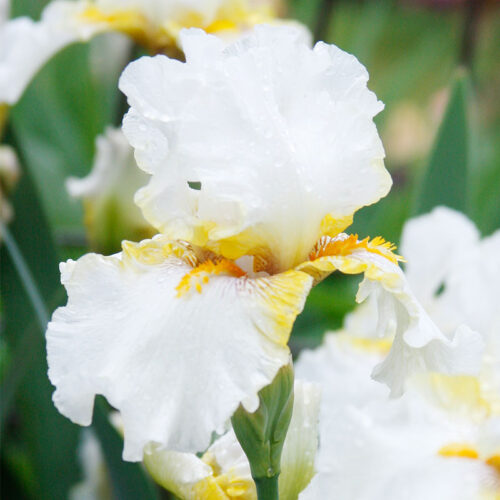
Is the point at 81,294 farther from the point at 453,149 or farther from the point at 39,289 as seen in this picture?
the point at 453,149

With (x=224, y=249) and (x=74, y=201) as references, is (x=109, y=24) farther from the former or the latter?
(x=224, y=249)

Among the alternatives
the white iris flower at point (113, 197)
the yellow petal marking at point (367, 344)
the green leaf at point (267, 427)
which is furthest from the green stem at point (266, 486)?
the white iris flower at point (113, 197)

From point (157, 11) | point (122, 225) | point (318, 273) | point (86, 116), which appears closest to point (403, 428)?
point (318, 273)

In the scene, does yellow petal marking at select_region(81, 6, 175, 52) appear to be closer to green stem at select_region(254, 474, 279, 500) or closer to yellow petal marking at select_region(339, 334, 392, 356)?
yellow petal marking at select_region(339, 334, 392, 356)

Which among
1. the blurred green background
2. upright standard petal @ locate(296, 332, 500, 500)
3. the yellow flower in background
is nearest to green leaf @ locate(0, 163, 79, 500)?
the blurred green background

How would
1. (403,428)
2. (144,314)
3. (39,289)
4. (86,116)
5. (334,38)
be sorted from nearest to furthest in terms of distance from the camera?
1. (144,314)
2. (403,428)
3. (39,289)
4. (86,116)
5. (334,38)

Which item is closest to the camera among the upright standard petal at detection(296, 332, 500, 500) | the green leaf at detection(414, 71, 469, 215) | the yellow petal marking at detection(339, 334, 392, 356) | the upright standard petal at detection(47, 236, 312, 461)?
the upright standard petal at detection(47, 236, 312, 461)

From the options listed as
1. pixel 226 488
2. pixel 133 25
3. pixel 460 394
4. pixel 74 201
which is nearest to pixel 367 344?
pixel 460 394
